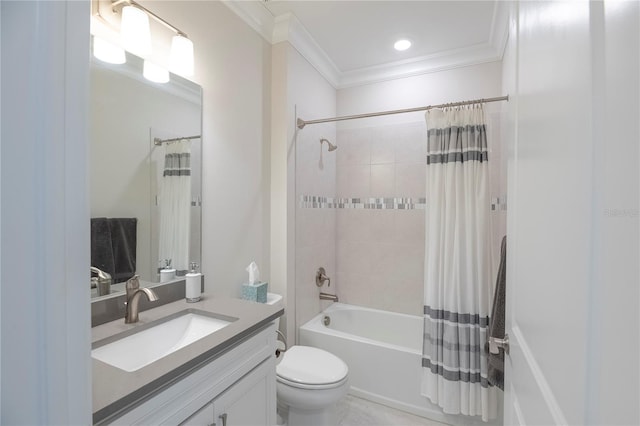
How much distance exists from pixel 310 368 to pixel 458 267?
1.09 meters

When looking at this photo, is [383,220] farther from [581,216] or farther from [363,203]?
[581,216]

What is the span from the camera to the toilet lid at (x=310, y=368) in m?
1.59

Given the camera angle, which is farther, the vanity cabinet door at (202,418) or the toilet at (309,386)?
the toilet at (309,386)

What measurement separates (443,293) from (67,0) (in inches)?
80.4

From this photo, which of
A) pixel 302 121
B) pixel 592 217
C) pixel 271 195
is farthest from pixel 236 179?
pixel 592 217

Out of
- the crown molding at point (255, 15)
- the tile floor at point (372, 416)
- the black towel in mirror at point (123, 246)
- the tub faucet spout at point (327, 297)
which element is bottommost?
the tile floor at point (372, 416)

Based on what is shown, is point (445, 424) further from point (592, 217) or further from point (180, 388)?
point (592, 217)

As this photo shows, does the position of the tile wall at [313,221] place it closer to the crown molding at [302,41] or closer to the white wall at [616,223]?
the crown molding at [302,41]

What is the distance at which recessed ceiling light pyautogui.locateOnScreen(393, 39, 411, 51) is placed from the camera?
220 centimetres

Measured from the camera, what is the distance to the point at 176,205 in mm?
1446

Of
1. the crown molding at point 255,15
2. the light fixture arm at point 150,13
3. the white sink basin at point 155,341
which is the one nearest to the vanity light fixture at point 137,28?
the light fixture arm at point 150,13

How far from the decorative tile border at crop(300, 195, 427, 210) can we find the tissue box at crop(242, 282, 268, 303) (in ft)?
2.57

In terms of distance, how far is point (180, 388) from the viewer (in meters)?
0.84

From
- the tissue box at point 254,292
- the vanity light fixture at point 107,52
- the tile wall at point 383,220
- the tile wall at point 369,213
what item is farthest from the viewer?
the tile wall at point 383,220
